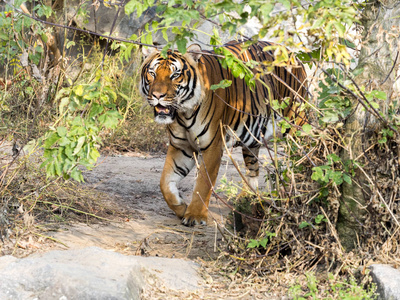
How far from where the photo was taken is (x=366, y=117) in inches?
121

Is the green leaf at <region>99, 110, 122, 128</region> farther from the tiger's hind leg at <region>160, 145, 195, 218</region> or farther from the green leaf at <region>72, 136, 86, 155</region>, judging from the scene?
the tiger's hind leg at <region>160, 145, 195, 218</region>

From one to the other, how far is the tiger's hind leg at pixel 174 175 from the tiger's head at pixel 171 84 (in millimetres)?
501

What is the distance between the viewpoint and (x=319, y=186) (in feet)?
10.3

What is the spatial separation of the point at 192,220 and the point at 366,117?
2055 millimetres

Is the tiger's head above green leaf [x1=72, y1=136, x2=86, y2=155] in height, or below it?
above

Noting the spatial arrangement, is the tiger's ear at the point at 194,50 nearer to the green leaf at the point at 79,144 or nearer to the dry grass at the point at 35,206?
the dry grass at the point at 35,206

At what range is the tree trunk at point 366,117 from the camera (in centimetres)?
308

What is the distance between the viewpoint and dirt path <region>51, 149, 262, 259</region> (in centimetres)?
388

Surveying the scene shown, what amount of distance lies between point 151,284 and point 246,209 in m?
1.05

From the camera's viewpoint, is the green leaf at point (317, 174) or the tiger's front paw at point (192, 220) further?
the tiger's front paw at point (192, 220)

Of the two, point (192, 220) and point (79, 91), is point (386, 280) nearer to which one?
point (79, 91)

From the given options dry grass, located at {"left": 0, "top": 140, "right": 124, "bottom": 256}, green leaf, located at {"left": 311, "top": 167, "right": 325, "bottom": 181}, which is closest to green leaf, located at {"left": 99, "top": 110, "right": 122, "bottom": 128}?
dry grass, located at {"left": 0, "top": 140, "right": 124, "bottom": 256}

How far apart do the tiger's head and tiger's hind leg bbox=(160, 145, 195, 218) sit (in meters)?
0.50

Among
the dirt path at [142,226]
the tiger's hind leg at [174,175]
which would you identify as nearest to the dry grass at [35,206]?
the dirt path at [142,226]
